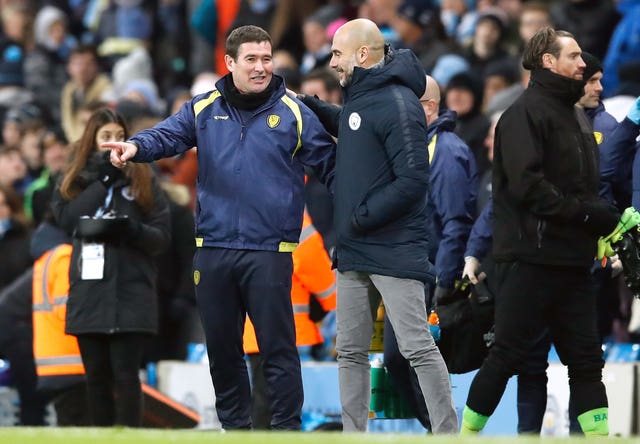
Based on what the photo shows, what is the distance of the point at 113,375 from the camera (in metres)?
10.5

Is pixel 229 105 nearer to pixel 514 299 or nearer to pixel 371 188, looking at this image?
pixel 371 188

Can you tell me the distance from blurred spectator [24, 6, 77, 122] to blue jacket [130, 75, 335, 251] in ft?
32.4

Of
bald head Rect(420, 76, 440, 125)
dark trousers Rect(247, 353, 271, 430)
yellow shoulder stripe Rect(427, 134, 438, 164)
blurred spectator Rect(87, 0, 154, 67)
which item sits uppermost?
blurred spectator Rect(87, 0, 154, 67)

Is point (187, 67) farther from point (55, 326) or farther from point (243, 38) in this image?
point (243, 38)

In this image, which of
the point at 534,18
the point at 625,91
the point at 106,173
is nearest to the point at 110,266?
the point at 106,173

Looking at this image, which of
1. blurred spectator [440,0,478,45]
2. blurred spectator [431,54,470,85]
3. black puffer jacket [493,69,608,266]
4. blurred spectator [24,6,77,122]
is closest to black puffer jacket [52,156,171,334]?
black puffer jacket [493,69,608,266]

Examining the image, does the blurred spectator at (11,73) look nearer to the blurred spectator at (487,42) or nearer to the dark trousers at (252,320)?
the blurred spectator at (487,42)

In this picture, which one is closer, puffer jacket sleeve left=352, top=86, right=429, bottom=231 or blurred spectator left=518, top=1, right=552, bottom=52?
puffer jacket sleeve left=352, top=86, right=429, bottom=231

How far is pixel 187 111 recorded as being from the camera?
359 inches

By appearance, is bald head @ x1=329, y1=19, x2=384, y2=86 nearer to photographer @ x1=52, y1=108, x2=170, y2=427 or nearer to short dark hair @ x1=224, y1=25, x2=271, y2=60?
short dark hair @ x1=224, y1=25, x2=271, y2=60

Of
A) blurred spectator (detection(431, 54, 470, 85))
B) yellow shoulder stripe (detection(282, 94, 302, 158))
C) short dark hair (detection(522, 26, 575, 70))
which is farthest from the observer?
blurred spectator (detection(431, 54, 470, 85))

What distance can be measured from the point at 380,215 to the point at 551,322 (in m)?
1.08

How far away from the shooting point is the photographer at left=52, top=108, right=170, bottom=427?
406 inches

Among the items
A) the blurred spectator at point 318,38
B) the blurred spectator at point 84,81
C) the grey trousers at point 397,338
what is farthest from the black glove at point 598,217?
the blurred spectator at point 84,81
